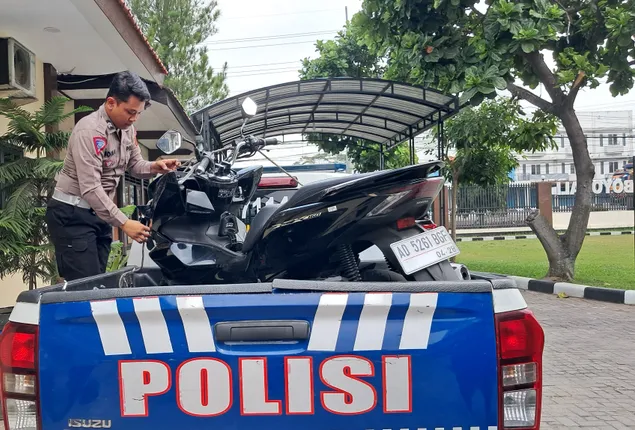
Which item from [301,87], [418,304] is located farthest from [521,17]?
[418,304]

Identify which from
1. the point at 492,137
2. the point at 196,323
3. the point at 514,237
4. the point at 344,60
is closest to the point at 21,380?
the point at 196,323

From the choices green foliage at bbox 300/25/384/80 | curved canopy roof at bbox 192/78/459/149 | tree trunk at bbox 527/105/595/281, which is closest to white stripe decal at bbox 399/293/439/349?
curved canopy roof at bbox 192/78/459/149

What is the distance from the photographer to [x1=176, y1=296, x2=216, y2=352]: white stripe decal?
6.23ft

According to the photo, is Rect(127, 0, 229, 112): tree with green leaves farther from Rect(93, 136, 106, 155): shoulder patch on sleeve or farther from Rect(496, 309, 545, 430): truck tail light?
Rect(496, 309, 545, 430): truck tail light

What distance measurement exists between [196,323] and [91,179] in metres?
1.53

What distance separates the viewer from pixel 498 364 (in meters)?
1.91

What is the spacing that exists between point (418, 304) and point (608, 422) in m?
Result: 2.59

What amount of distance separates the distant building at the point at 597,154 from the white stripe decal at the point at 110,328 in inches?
2517

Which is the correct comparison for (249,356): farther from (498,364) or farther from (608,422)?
(608,422)

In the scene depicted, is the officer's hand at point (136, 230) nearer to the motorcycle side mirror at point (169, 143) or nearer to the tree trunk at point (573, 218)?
the motorcycle side mirror at point (169, 143)

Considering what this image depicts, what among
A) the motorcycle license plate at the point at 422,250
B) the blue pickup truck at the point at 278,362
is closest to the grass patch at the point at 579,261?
the motorcycle license plate at the point at 422,250

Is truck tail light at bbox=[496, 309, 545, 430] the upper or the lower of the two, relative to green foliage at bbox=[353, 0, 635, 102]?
lower

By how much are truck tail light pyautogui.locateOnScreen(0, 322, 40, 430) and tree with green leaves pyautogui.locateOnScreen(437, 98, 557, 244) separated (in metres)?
9.52

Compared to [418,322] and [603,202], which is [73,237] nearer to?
[418,322]
